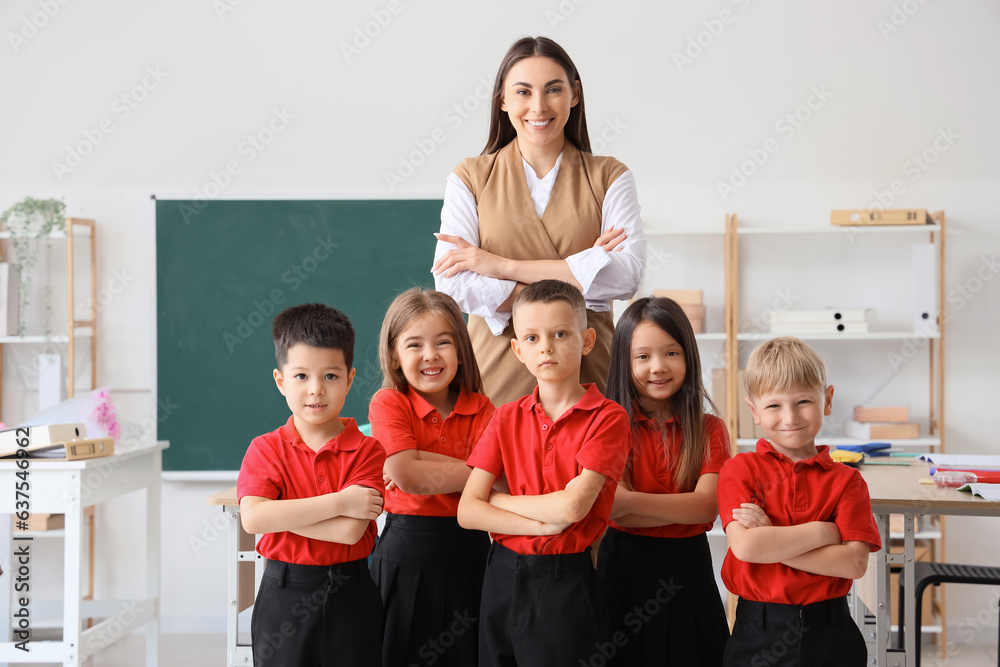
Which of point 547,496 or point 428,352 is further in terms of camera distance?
point 428,352

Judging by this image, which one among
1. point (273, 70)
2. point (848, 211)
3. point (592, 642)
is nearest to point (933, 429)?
point (848, 211)

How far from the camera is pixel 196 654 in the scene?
372 cm

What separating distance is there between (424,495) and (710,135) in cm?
298

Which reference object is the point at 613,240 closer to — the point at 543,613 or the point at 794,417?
the point at 794,417

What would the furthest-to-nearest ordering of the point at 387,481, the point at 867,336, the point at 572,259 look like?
the point at 867,336 < the point at 572,259 < the point at 387,481

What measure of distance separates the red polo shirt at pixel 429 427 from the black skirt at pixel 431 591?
0.03 meters

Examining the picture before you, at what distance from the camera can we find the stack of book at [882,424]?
12.1 ft

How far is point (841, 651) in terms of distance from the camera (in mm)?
1435

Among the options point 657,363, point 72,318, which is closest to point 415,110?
point 72,318

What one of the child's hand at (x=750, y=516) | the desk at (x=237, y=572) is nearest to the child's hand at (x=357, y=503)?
the child's hand at (x=750, y=516)

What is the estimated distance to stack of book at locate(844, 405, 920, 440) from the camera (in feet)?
12.1

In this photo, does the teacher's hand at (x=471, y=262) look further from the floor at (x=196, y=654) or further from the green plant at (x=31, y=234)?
the green plant at (x=31, y=234)

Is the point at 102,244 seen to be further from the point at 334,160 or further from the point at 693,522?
the point at 693,522

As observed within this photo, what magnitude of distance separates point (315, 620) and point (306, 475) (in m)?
0.26
